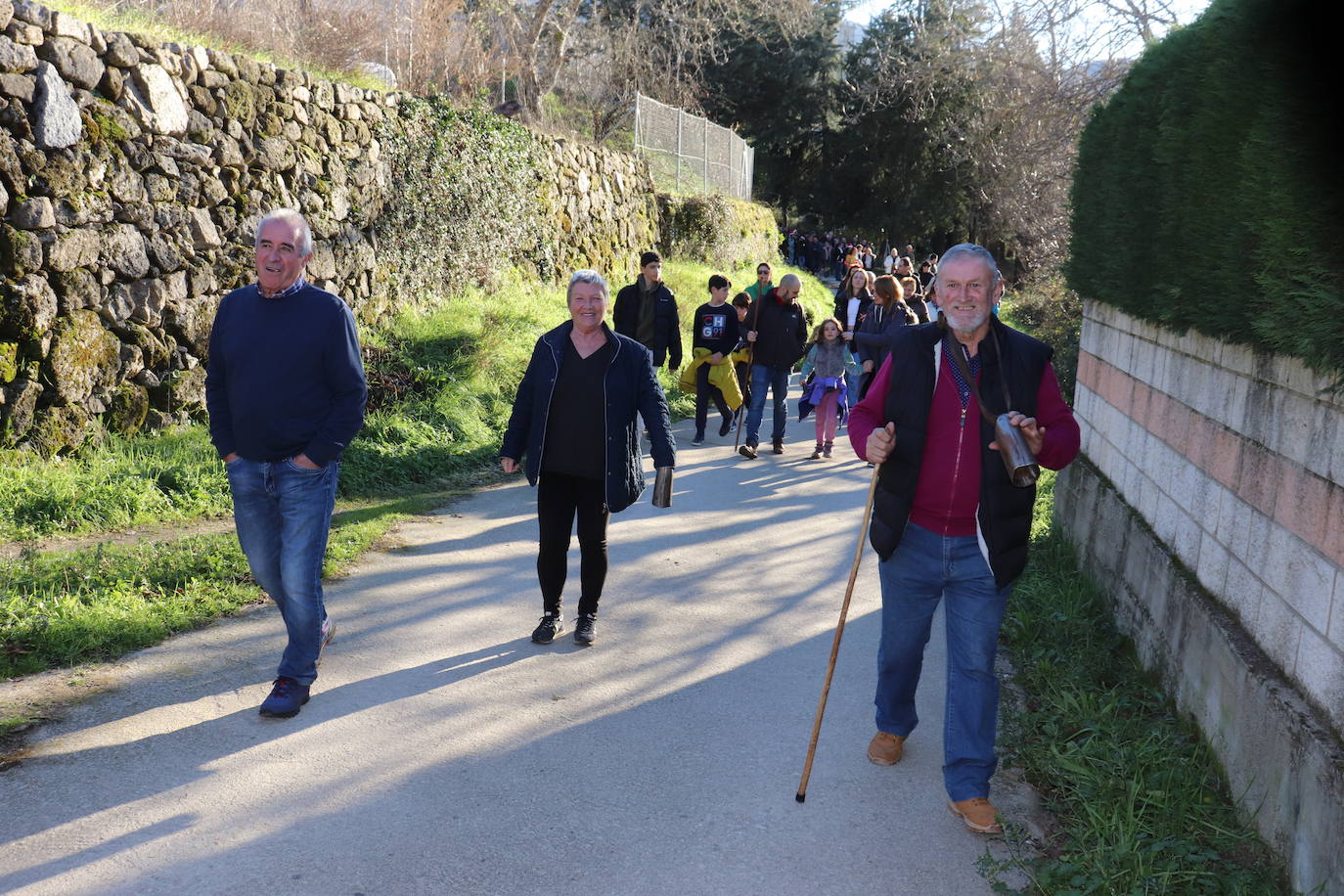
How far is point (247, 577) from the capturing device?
6.46m

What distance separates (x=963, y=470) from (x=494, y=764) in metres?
2.07

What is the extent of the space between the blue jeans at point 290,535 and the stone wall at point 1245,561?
357cm

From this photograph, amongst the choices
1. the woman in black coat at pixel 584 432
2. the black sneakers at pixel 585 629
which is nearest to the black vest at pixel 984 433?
the woman in black coat at pixel 584 432

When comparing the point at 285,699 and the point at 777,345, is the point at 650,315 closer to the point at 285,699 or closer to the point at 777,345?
the point at 777,345

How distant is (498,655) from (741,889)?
2.36m

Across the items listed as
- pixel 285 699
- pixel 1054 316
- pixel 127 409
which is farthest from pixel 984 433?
pixel 1054 316

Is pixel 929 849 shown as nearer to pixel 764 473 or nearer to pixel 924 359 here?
pixel 924 359

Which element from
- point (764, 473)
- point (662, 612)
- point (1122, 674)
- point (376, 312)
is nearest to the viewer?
point (1122, 674)

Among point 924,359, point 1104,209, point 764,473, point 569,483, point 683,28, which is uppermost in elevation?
point 683,28

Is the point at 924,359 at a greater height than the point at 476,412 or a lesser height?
greater

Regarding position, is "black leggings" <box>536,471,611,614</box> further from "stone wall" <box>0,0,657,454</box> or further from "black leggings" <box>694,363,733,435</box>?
"black leggings" <box>694,363,733,435</box>

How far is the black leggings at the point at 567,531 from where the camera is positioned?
5781mm

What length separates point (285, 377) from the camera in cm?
471

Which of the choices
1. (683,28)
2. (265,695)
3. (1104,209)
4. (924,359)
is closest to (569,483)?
(265,695)
